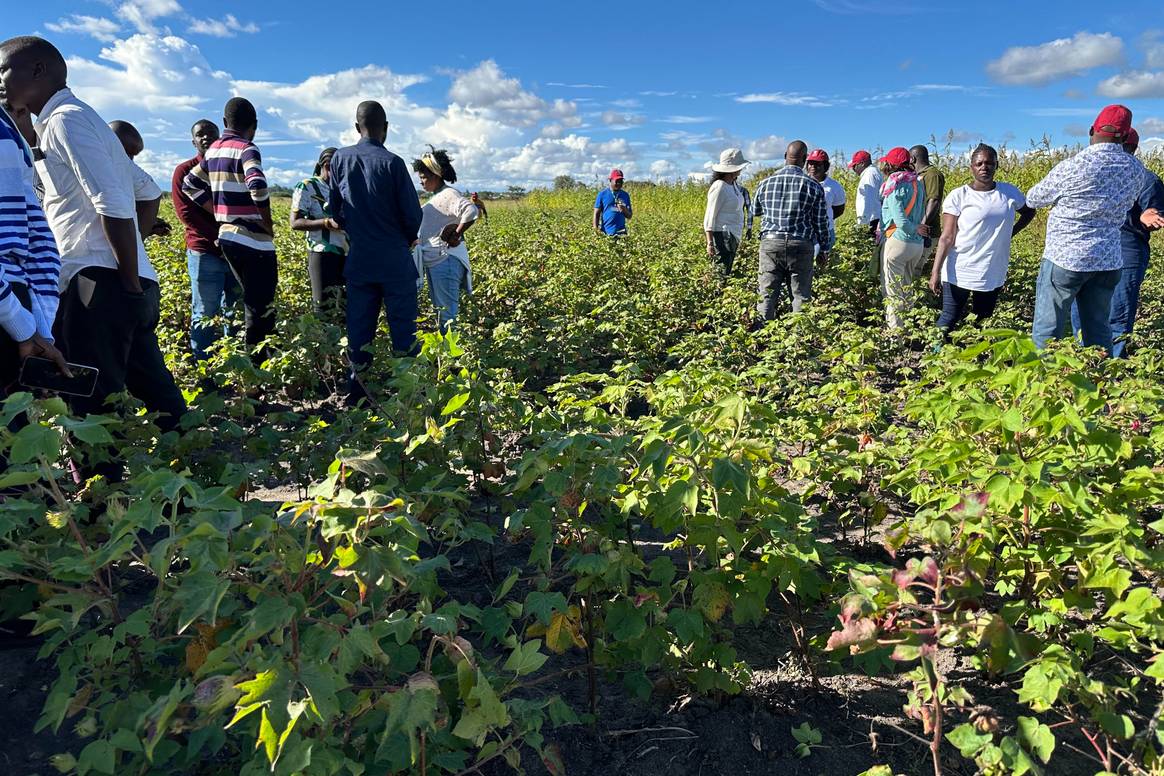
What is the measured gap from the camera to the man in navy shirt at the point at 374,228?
4516 mm

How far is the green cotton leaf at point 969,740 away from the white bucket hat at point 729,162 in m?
6.19

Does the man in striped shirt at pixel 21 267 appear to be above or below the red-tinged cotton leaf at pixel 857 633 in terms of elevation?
above

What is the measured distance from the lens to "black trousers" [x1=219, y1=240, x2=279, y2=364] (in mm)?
4855

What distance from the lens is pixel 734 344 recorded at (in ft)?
16.3

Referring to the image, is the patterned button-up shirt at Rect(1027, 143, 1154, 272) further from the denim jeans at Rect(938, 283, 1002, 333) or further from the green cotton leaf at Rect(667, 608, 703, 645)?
the green cotton leaf at Rect(667, 608, 703, 645)

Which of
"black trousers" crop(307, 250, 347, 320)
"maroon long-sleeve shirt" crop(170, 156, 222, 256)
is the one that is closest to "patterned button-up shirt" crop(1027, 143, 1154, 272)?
"black trousers" crop(307, 250, 347, 320)

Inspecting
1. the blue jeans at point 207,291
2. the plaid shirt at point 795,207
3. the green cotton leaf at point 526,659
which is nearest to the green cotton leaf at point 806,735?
the green cotton leaf at point 526,659

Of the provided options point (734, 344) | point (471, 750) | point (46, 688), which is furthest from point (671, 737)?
point (734, 344)

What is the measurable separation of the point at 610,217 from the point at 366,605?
9202mm

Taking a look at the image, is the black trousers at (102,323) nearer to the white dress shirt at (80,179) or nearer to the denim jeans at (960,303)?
the white dress shirt at (80,179)

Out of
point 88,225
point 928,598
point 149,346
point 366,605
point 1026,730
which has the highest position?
point 88,225

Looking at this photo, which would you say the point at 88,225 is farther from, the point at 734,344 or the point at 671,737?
the point at 734,344

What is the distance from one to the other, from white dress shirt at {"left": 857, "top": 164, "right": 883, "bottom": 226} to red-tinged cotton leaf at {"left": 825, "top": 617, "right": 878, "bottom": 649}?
25.3 ft

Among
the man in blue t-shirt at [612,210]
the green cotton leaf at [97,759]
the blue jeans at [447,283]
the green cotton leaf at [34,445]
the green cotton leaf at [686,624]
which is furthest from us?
the man in blue t-shirt at [612,210]
